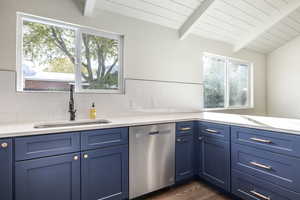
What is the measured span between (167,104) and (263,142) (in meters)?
1.42

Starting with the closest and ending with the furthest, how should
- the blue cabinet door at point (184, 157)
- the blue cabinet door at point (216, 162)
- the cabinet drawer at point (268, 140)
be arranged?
the cabinet drawer at point (268, 140) → the blue cabinet door at point (216, 162) → the blue cabinet door at point (184, 157)

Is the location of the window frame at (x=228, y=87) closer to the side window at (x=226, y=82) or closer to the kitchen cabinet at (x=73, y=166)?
the side window at (x=226, y=82)

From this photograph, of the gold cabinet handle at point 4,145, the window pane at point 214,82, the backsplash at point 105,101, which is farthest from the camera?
the window pane at point 214,82

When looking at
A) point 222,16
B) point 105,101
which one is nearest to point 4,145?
point 105,101

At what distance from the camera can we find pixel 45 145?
1.29 m

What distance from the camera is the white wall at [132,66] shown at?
1.63 meters

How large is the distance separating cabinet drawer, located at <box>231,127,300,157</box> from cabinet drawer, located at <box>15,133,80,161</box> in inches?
60.6

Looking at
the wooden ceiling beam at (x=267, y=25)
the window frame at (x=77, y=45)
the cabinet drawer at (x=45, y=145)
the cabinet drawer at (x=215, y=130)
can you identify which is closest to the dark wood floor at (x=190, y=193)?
the cabinet drawer at (x=215, y=130)

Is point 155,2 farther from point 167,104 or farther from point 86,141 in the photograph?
point 86,141

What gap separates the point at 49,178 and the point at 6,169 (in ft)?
0.96

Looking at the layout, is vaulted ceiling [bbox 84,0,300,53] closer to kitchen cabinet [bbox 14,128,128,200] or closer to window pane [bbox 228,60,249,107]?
window pane [bbox 228,60,249,107]

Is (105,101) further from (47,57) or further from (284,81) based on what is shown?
(284,81)

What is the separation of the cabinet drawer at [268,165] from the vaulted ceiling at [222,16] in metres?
1.87

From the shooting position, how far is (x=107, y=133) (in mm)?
1561
